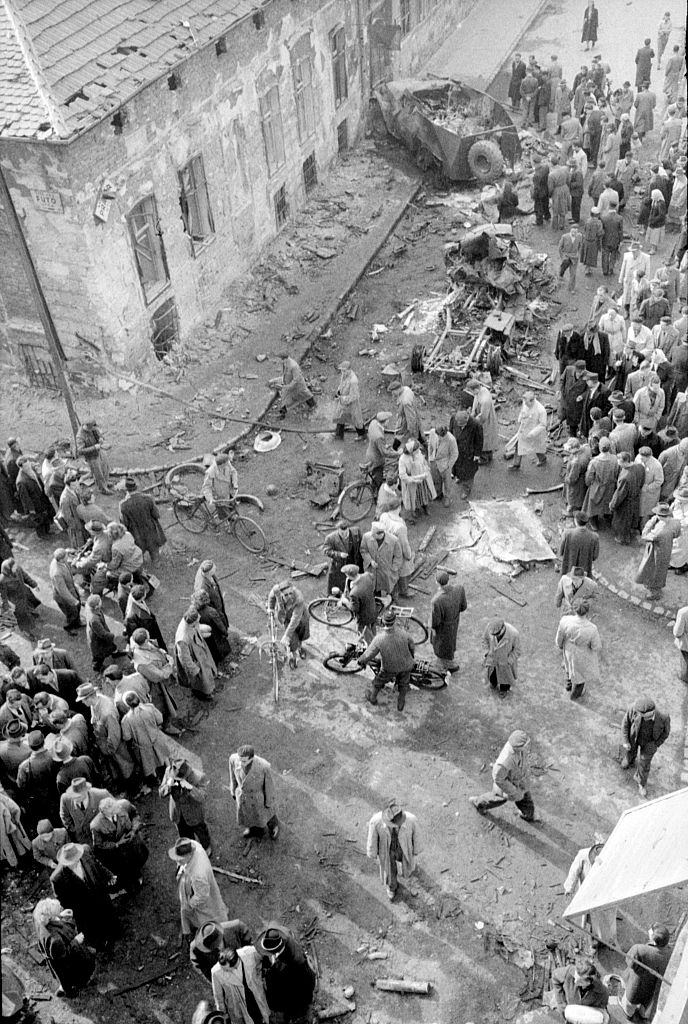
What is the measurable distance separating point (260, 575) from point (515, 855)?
5888 mm

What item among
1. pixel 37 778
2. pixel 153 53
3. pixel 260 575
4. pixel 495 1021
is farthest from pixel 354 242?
pixel 495 1021

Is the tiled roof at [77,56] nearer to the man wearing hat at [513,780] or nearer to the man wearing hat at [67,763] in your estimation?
the man wearing hat at [67,763]

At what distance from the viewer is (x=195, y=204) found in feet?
64.8

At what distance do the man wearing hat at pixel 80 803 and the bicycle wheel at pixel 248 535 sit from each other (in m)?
5.58

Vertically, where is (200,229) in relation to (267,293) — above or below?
above

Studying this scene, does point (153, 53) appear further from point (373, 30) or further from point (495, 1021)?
point (495, 1021)

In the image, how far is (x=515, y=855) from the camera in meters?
10.3

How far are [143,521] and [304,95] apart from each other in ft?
46.0

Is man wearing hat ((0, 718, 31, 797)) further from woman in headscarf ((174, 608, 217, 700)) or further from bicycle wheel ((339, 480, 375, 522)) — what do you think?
bicycle wheel ((339, 480, 375, 522))

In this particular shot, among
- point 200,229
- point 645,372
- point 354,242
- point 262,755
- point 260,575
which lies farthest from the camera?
point 354,242

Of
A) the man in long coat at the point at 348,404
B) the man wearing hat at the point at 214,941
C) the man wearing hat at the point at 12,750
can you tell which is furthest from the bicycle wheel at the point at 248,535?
the man wearing hat at the point at 214,941

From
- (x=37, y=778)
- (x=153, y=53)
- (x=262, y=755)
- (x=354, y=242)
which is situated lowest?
(x=354, y=242)

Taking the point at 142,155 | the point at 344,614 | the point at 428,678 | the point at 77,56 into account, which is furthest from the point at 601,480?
the point at 77,56

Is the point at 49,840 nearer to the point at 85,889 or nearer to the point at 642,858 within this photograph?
the point at 85,889
